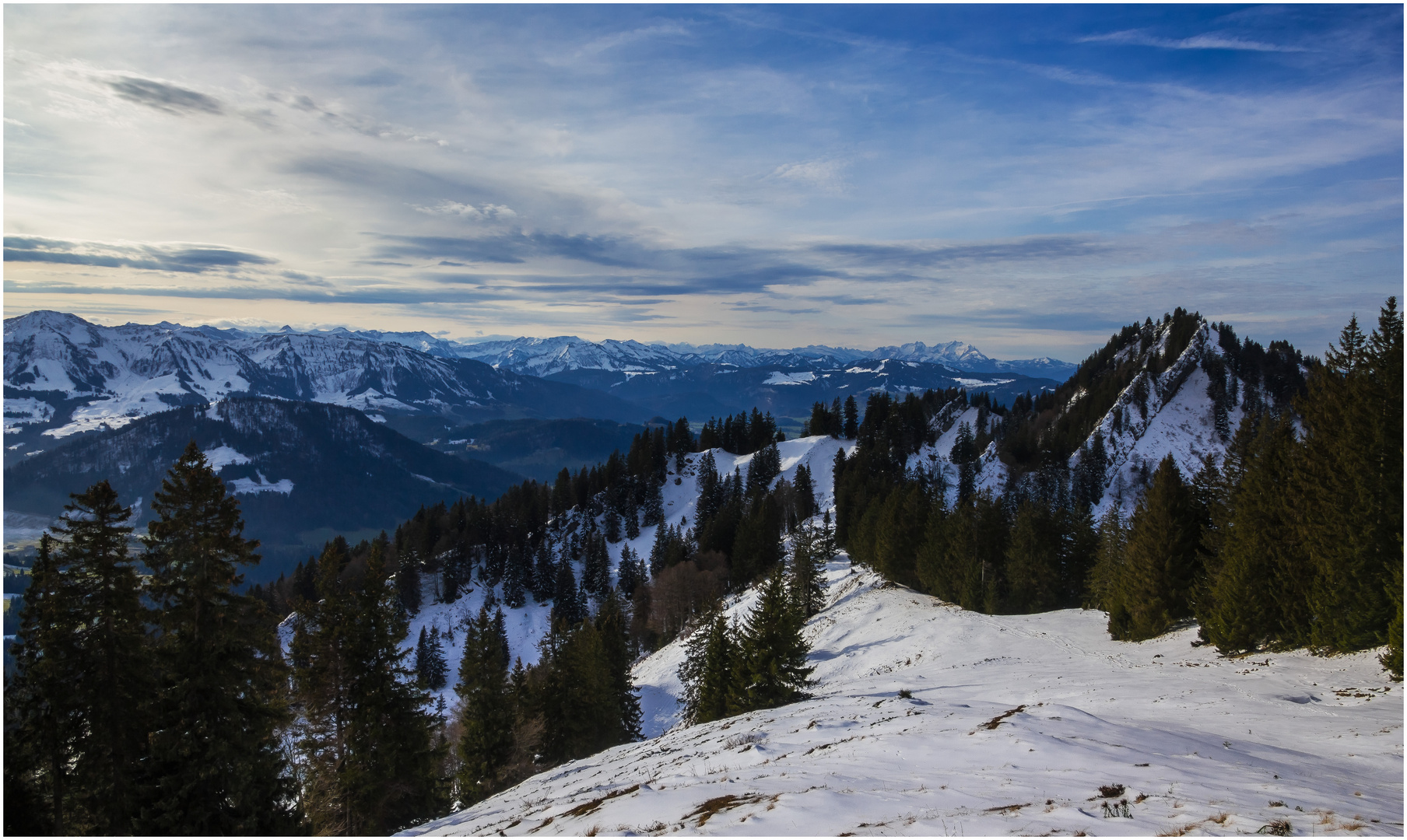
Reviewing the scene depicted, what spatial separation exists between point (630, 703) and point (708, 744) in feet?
80.5

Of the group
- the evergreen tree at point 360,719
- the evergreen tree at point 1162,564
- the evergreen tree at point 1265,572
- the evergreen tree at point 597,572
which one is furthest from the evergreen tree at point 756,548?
the evergreen tree at point 360,719

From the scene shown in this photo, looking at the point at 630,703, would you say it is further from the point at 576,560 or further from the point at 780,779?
the point at 576,560

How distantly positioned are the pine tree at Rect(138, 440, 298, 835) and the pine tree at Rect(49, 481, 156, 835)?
2.58ft

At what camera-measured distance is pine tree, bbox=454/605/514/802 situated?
3150 cm

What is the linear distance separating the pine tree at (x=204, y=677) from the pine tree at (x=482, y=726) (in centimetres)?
1235

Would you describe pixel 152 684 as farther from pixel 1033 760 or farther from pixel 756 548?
pixel 756 548

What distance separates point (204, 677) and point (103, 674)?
123 inches

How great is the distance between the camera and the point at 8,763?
1791cm

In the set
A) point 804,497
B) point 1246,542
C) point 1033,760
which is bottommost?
point 804,497

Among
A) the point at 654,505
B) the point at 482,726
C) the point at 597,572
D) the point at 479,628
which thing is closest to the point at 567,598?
the point at 597,572

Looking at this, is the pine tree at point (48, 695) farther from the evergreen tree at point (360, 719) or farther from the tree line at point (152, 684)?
the evergreen tree at point (360, 719)

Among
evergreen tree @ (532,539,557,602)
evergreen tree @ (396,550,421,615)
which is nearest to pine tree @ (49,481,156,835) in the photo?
evergreen tree @ (532,539,557,602)

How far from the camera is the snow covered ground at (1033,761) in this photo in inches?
406

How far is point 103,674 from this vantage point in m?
18.9
